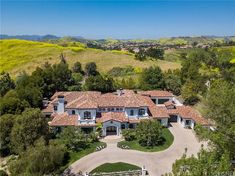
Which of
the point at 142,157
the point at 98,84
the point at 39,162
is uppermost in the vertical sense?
the point at 98,84

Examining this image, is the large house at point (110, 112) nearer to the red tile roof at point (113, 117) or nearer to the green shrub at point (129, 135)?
the red tile roof at point (113, 117)

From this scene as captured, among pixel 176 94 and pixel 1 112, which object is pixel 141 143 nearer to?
pixel 1 112

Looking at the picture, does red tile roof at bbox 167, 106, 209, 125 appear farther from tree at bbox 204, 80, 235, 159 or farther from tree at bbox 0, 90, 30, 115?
tree at bbox 0, 90, 30, 115

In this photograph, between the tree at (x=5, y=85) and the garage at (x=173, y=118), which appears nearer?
the garage at (x=173, y=118)

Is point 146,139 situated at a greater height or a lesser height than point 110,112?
lesser

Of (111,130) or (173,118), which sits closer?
(111,130)

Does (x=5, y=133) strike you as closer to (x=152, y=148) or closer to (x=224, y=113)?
(x=152, y=148)

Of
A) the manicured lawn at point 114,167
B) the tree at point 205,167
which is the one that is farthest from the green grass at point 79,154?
the tree at point 205,167

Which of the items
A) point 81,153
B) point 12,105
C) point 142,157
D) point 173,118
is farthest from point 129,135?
point 12,105
